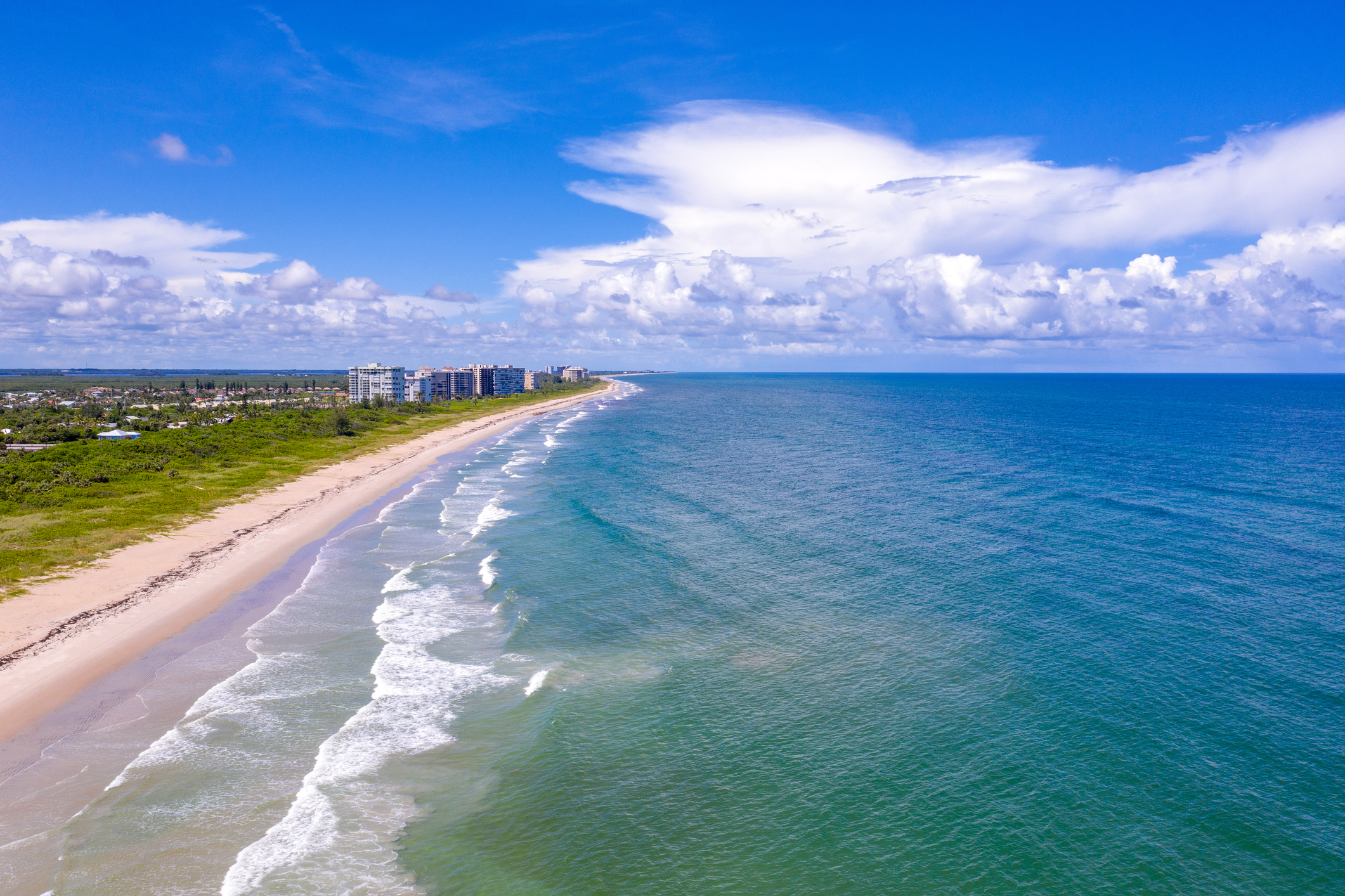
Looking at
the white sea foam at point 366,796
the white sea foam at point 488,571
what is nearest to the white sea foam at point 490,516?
the white sea foam at point 488,571

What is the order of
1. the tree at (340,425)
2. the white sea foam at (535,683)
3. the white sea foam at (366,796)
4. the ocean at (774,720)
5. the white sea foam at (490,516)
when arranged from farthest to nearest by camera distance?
the tree at (340,425) < the white sea foam at (490,516) < the white sea foam at (535,683) < the ocean at (774,720) < the white sea foam at (366,796)

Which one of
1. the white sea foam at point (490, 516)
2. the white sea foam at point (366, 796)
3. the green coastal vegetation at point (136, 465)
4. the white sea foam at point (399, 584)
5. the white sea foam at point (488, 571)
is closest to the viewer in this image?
the white sea foam at point (366, 796)

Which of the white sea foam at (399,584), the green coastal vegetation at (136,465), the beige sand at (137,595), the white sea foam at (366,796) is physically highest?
the green coastal vegetation at (136,465)

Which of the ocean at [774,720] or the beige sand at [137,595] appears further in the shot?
the beige sand at [137,595]

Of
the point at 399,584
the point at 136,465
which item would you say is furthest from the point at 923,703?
the point at 136,465

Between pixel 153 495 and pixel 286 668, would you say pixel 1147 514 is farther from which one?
pixel 153 495

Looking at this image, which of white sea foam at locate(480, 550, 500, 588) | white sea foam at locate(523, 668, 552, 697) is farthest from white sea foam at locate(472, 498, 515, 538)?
white sea foam at locate(523, 668, 552, 697)

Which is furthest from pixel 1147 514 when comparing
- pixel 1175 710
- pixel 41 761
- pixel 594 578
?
pixel 41 761

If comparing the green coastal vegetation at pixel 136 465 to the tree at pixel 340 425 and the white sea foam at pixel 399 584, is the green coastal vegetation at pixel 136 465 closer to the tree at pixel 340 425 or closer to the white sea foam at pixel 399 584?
the tree at pixel 340 425
